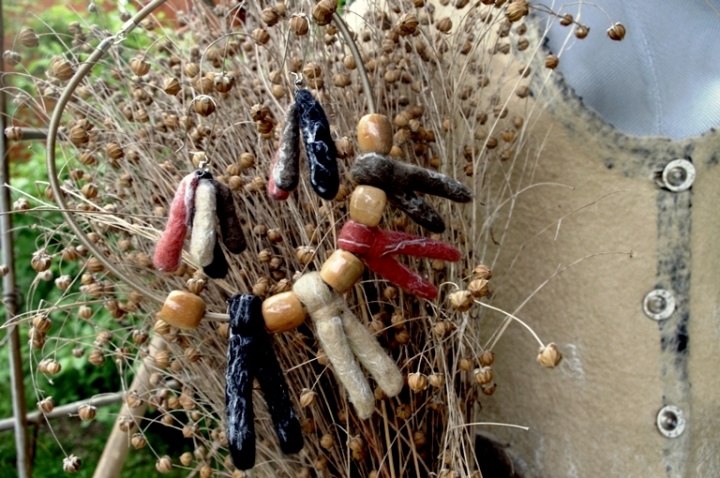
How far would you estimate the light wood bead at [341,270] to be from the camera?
55 cm

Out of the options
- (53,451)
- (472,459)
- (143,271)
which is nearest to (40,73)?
(53,451)

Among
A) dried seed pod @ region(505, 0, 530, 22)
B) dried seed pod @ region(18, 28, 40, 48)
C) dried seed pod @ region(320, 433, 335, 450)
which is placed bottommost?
dried seed pod @ region(320, 433, 335, 450)

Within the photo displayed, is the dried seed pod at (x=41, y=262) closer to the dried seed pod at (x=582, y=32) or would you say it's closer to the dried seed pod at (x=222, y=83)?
the dried seed pod at (x=222, y=83)

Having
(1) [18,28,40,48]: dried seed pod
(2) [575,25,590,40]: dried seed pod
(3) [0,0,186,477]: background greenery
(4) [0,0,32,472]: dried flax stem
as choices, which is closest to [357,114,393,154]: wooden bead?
(2) [575,25,590,40]: dried seed pod

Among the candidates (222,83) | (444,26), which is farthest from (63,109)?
(444,26)

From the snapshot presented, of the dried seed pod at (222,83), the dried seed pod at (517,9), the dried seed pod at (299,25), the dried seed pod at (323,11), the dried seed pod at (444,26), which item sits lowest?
the dried seed pod at (222,83)

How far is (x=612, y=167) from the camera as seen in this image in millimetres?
739

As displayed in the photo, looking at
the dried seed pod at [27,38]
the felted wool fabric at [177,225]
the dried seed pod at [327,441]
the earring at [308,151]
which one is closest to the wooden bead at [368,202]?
the earring at [308,151]

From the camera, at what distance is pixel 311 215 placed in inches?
27.1

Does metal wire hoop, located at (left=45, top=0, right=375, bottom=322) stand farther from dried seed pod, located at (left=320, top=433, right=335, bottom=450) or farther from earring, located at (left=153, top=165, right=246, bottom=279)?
dried seed pod, located at (left=320, top=433, right=335, bottom=450)

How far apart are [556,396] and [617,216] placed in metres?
0.22

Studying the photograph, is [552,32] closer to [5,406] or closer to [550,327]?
[550,327]

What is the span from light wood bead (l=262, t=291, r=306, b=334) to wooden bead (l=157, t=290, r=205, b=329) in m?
0.06

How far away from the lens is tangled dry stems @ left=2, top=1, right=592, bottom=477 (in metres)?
0.65
